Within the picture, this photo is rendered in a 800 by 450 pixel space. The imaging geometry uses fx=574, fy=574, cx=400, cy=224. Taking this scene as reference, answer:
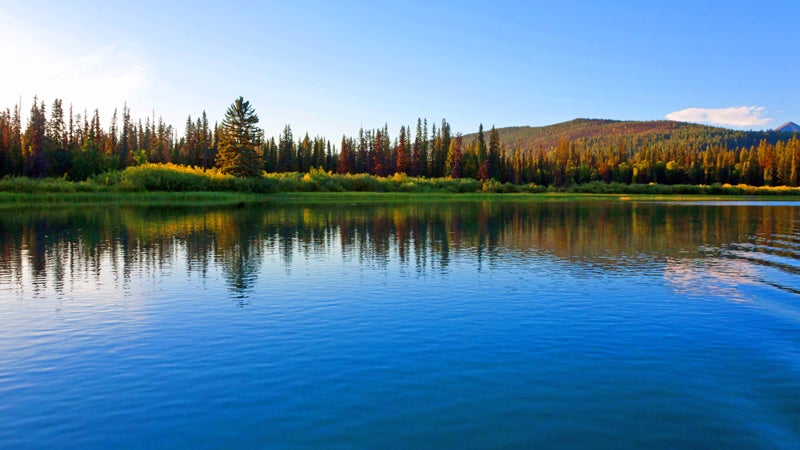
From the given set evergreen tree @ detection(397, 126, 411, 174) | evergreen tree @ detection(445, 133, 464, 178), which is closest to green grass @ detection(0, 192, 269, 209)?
evergreen tree @ detection(397, 126, 411, 174)

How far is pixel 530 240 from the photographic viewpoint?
114 feet

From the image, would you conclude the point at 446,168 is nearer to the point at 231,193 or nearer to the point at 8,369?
the point at 231,193

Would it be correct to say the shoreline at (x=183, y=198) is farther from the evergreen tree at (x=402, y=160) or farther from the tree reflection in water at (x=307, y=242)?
the evergreen tree at (x=402, y=160)

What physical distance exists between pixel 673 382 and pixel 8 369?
41.5 feet

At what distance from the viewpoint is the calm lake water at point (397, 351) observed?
860 cm

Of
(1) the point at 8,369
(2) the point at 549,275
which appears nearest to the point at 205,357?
(1) the point at 8,369

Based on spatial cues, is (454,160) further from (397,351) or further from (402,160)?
(397,351)

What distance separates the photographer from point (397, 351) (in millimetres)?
12320

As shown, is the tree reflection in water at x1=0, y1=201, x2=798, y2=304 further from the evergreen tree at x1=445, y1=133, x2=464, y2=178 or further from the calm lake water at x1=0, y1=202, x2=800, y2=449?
the evergreen tree at x1=445, y1=133, x2=464, y2=178

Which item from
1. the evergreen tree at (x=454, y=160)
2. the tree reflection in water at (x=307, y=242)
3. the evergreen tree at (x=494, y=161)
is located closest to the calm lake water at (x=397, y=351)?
the tree reflection in water at (x=307, y=242)

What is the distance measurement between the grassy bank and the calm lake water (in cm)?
4885

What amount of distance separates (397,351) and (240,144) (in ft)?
305

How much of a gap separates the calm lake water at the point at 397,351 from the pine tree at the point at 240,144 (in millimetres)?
72354

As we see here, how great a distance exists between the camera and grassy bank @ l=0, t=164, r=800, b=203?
70.2m
